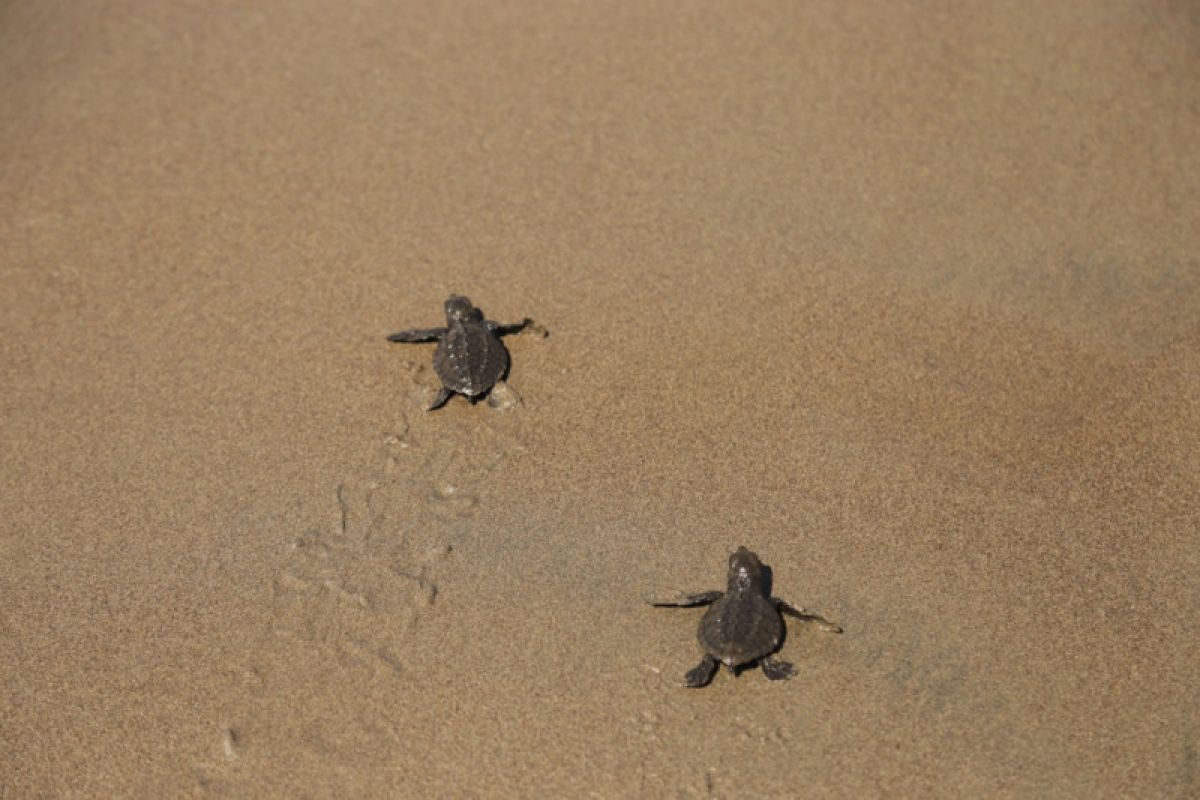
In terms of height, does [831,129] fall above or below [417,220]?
above

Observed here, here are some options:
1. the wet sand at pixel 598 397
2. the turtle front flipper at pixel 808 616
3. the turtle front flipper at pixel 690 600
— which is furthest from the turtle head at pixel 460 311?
the turtle front flipper at pixel 808 616

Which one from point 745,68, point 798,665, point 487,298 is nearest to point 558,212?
point 487,298

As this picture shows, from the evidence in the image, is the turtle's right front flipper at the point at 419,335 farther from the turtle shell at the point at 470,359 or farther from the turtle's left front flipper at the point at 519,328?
the turtle's left front flipper at the point at 519,328

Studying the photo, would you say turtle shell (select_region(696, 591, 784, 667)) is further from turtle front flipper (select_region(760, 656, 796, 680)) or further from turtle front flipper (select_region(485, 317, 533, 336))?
turtle front flipper (select_region(485, 317, 533, 336))

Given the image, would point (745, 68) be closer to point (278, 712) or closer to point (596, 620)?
point (596, 620)

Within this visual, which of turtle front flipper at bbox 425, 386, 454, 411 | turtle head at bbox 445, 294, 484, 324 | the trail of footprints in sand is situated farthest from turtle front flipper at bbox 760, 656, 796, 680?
turtle head at bbox 445, 294, 484, 324

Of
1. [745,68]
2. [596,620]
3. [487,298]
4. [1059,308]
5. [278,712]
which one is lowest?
[278,712]

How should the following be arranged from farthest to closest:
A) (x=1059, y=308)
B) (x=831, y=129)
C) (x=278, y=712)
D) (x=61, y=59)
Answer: (x=61, y=59) → (x=831, y=129) → (x=1059, y=308) → (x=278, y=712)

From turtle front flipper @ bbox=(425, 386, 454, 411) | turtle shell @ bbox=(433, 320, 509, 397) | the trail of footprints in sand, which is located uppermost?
turtle shell @ bbox=(433, 320, 509, 397)
